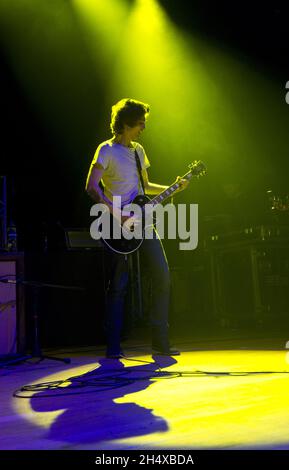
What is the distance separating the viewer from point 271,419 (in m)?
1.91

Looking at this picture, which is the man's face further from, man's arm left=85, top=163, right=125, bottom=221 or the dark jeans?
the dark jeans

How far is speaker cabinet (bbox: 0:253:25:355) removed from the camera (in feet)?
14.0

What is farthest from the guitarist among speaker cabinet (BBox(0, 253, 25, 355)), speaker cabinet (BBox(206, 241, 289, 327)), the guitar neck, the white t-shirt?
speaker cabinet (BBox(206, 241, 289, 327))

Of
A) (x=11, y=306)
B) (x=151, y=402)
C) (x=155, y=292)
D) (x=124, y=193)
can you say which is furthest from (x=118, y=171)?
(x=151, y=402)

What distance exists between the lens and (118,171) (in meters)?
3.86

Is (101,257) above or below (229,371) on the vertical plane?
above

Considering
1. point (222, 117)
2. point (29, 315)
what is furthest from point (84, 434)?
point (222, 117)

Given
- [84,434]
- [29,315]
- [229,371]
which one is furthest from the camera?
[29,315]

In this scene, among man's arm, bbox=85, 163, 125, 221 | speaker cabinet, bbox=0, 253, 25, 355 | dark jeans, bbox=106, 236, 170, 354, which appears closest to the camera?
man's arm, bbox=85, 163, 125, 221

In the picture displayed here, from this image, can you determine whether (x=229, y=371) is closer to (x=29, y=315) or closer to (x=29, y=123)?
(x=29, y=315)

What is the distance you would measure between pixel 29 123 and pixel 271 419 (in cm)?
647

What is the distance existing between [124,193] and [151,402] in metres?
1.77

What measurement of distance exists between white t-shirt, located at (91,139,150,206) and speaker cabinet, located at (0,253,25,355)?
94cm
